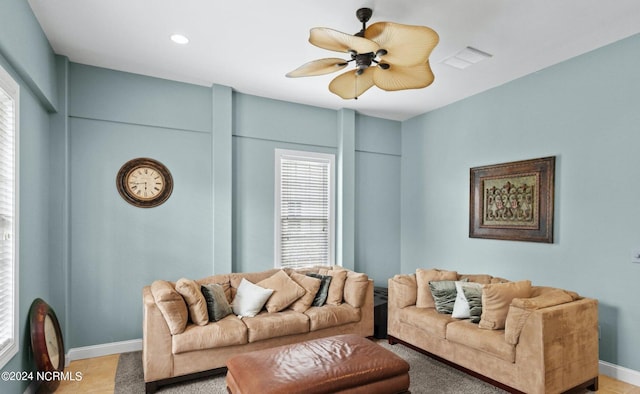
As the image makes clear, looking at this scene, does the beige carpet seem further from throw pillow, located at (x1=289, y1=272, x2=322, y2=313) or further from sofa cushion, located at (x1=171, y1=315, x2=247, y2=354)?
throw pillow, located at (x1=289, y1=272, x2=322, y2=313)

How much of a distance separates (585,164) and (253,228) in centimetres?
358

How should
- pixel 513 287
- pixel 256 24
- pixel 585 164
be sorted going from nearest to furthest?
pixel 256 24, pixel 513 287, pixel 585 164

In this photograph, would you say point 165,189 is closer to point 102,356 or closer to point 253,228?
point 253,228

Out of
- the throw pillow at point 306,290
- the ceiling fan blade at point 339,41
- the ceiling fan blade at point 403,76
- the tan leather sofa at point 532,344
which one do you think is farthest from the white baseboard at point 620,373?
the ceiling fan blade at point 339,41

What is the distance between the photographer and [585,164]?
341cm

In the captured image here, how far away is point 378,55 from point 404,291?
8.26ft

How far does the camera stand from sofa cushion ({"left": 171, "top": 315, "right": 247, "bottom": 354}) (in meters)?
3.00

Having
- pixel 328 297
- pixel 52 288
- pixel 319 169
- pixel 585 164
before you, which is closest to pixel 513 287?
pixel 585 164

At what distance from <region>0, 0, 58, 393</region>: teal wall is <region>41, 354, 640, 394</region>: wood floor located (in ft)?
1.24

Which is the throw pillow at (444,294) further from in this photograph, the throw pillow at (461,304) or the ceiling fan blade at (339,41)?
the ceiling fan blade at (339,41)

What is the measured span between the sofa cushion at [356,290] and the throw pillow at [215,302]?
124 cm

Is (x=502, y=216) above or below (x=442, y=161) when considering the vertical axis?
below

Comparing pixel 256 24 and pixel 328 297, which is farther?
pixel 328 297

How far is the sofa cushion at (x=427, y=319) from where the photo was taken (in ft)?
10.9
